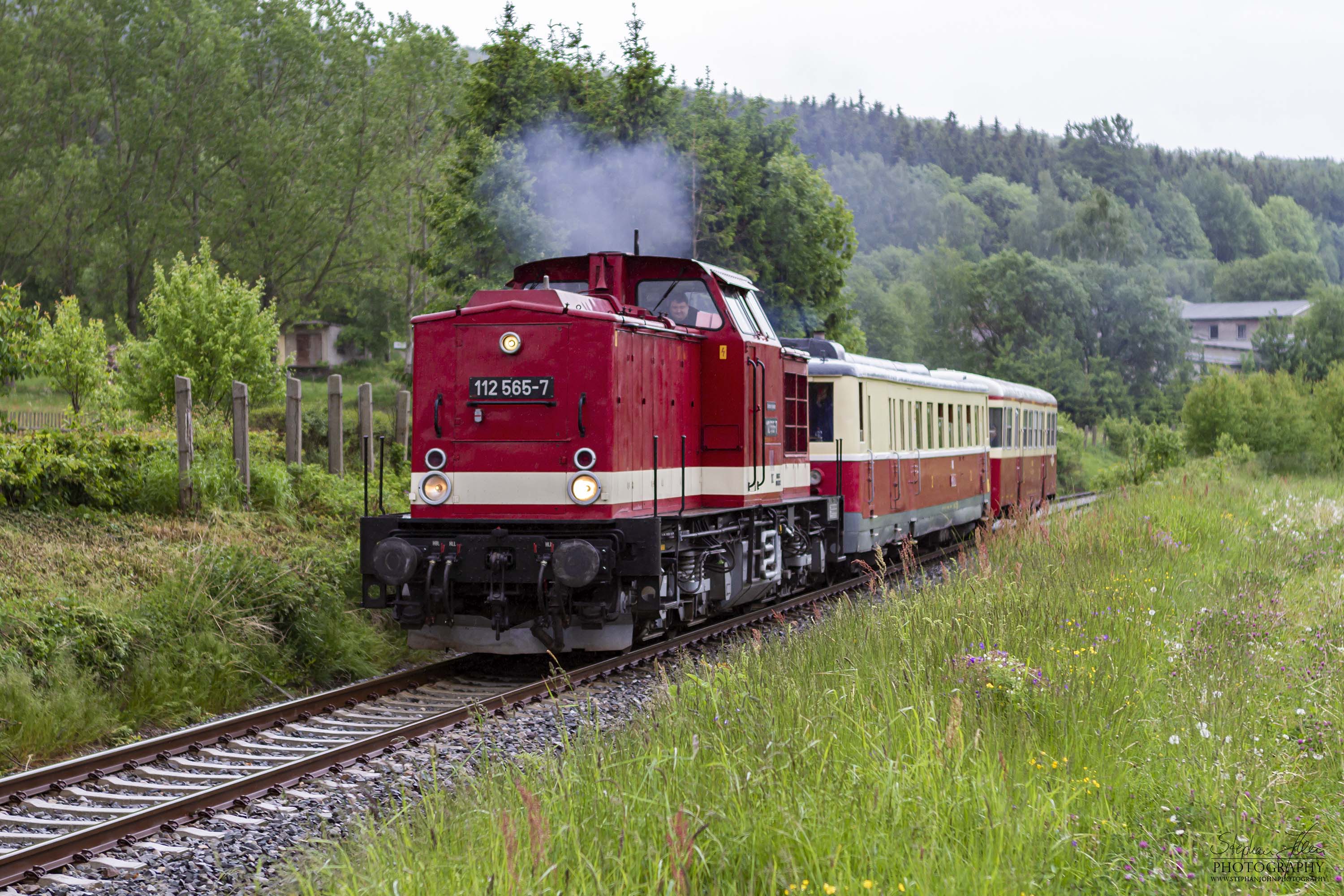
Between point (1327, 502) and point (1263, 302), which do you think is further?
point (1263, 302)

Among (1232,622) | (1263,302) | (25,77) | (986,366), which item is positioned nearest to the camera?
(1232,622)

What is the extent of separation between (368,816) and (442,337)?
18.6 feet

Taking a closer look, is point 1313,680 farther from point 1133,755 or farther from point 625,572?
point 625,572

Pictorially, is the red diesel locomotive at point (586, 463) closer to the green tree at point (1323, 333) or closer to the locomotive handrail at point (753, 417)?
the locomotive handrail at point (753, 417)

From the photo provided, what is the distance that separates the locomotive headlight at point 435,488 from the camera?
9.61 meters

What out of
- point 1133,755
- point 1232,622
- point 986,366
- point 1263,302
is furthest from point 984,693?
point 1263,302

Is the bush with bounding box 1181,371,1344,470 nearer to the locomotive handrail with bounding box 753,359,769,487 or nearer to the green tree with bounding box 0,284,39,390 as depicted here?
the locomotive handrail with bounding box 753,359,769,487

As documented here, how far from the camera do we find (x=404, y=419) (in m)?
19.1

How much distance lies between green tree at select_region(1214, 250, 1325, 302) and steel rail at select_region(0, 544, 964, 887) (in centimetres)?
11778

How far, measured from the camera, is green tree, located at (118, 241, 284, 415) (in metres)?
22.5

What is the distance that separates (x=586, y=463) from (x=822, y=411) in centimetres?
612

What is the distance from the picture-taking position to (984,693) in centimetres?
585

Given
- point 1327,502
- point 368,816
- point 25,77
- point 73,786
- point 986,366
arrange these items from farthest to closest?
point 986,366 < point 25,77 < point 1327,502 < point 73,786 < point 368,816

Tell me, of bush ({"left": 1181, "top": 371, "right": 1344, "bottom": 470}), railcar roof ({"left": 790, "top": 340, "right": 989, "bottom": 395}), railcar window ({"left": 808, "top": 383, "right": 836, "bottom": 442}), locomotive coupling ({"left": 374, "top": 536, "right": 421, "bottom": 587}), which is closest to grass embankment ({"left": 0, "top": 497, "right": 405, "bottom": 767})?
locomotive coupling ({"left": 374, "top": 536, "right": 421, "bottom": 587})
